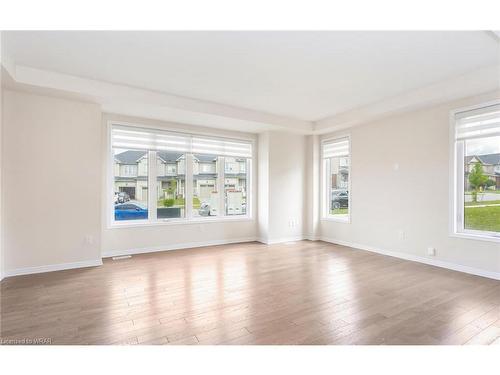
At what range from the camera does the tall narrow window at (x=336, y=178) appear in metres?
5.98

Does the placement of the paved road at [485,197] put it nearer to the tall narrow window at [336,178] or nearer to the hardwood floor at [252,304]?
the hardwood floor at [252,304]

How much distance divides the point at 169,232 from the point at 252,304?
3.05 m

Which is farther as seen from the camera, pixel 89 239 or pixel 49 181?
pixel 89 239

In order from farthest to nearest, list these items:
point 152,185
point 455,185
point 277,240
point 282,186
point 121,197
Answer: point 282,186
point 277,240
point 152,185
point 121,197
point 455,185

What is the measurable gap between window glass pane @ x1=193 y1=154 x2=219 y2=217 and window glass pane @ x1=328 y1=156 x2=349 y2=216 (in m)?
2.73

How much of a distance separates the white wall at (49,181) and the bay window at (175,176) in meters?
0.67

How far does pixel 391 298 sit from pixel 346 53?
277 centimetres

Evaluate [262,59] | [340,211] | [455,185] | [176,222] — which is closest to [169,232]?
[176,222]

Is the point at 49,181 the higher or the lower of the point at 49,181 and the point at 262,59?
the lower

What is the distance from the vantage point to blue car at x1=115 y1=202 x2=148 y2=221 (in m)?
5.00

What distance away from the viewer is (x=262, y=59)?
125 inches

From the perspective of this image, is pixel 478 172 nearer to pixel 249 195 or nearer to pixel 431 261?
pixel 431 261
